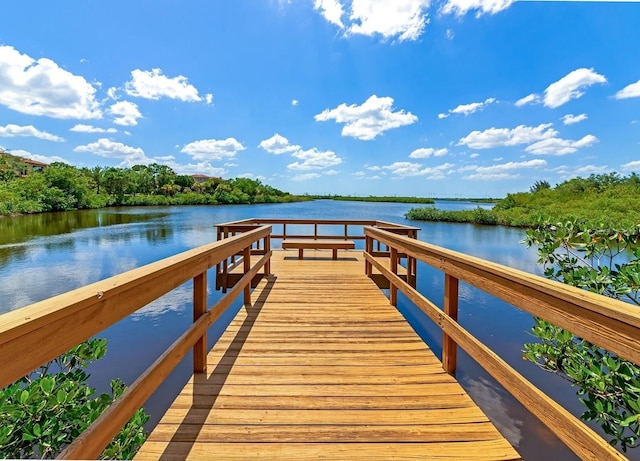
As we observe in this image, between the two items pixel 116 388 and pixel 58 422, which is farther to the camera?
pixel 116 388

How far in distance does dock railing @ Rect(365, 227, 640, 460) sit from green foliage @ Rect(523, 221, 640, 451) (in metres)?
0.64

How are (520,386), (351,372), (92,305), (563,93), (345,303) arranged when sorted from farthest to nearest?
(563,93)
(345,303)
(351,372)
(520,386)
(92,305)

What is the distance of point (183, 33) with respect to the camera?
14109 mm

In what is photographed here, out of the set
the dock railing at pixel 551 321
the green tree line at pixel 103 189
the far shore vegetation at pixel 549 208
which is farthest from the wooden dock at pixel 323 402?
the green tree line at pixel 103 189

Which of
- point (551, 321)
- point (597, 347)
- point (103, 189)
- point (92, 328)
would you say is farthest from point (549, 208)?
point (103, 189)

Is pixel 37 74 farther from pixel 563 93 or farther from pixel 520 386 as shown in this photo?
pixel 563 93

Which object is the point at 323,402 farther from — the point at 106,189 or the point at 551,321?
the point at 106,189

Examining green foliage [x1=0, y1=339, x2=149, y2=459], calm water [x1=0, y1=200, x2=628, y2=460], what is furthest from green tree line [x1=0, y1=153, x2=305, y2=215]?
green foliage [x1=0, y1=339, x2=149, y2=459]

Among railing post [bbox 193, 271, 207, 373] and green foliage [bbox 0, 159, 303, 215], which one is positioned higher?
green foliage [bbox 0, 159, 303, 215]

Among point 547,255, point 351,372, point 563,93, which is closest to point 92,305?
point 351,372

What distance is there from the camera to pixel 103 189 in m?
59.0

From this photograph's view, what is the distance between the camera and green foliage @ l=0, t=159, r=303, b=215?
35.6m

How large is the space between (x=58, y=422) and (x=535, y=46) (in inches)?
819

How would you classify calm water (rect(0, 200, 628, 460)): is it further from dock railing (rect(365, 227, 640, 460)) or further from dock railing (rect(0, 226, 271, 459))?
dock railing (rect(0, 226, 271, 459))
